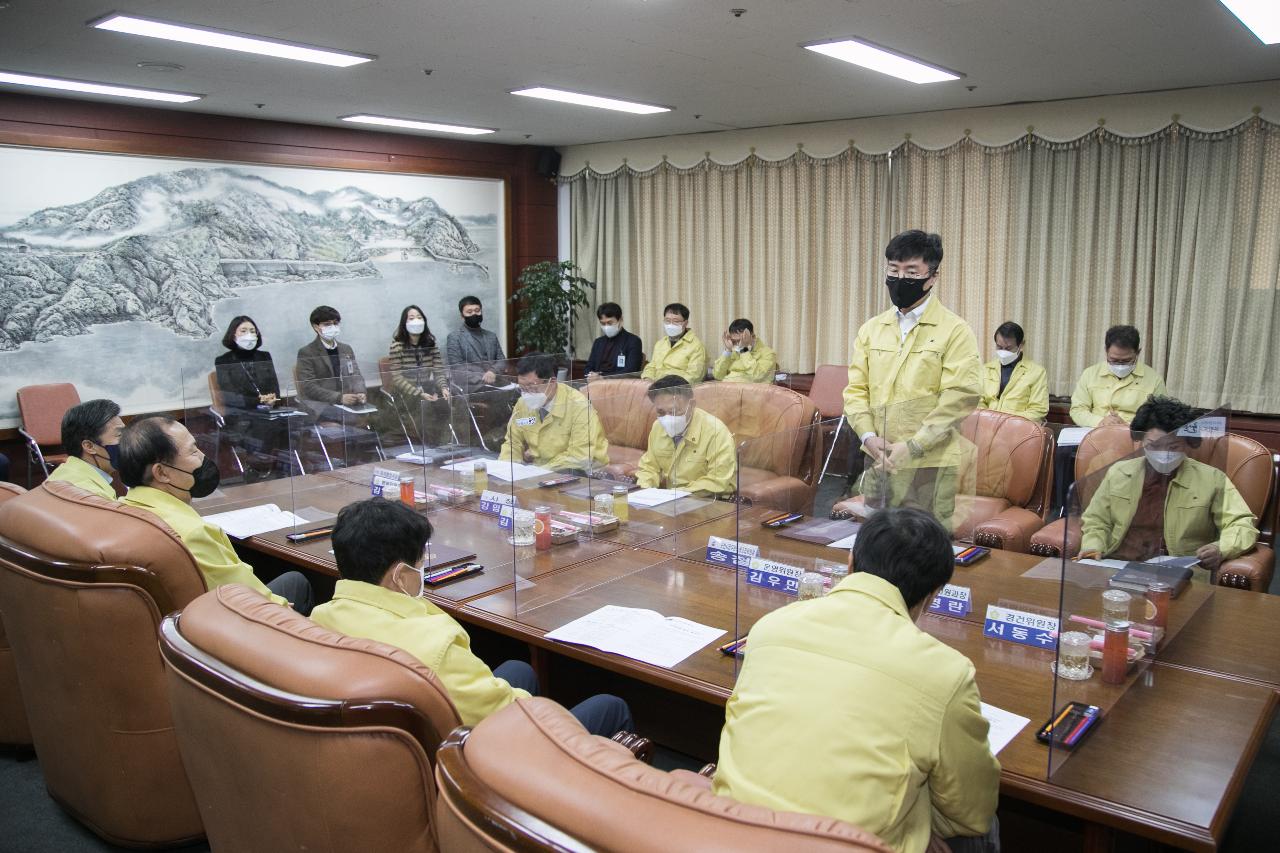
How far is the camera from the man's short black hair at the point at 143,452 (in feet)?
9.21

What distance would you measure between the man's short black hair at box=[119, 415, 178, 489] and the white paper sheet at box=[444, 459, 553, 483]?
44.4 inches

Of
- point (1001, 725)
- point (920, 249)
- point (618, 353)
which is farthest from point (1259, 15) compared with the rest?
point (618, 353)

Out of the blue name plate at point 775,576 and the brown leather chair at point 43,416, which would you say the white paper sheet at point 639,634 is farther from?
the brown leather chair at point 43,416

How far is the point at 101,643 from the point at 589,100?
4738 mm

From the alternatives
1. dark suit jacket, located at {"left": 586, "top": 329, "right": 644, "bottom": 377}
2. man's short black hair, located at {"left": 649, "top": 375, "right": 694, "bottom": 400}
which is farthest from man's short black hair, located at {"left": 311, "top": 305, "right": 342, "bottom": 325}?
man's short black hair, located at {"left": 649, "top": 375, "right": 694, "bottom": 400}

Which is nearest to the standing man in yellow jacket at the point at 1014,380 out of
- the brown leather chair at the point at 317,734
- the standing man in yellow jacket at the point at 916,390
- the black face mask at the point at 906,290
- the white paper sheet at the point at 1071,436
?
the white paper sheet at the point at 1071,436

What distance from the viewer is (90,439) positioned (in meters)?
3.27

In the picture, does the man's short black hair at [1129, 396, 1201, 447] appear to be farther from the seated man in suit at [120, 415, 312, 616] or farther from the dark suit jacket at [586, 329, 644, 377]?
the dark suit jacket at [586, 329, 644, 377]

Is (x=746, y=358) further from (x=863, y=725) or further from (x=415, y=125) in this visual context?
Result: (x=863, y=725)

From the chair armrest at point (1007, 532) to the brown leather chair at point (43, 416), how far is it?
17.7 feet

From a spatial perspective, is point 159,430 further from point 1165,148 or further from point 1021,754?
point 1165,148

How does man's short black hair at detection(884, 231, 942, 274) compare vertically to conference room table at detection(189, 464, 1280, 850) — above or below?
above

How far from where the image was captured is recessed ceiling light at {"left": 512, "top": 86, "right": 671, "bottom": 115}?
19.0 ft

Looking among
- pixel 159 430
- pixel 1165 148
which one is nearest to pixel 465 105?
pixel 159 430
